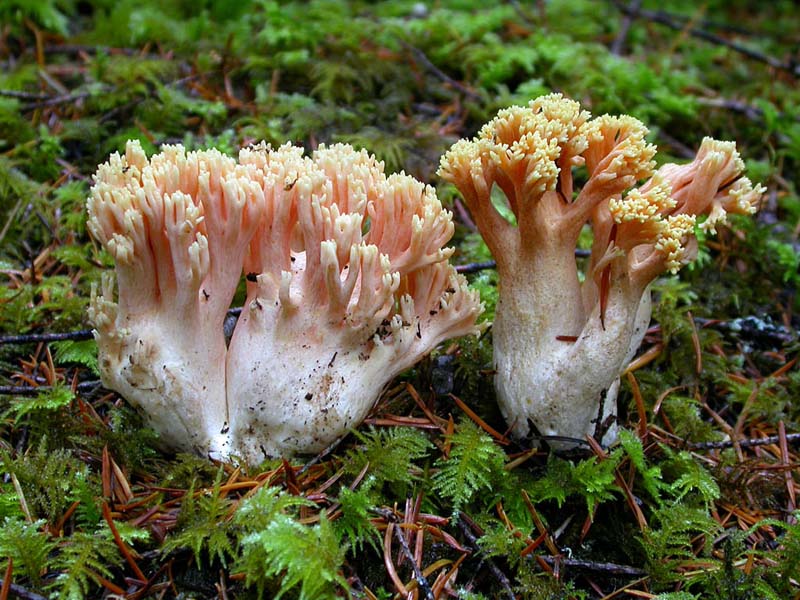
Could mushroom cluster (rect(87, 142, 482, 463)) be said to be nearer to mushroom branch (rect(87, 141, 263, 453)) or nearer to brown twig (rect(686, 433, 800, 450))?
mushroom branch (rect(87, 141, 263, 453))

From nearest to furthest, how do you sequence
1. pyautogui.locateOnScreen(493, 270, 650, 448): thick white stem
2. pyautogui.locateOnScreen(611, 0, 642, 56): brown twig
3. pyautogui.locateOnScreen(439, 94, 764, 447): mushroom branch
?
pyautogui.locateOnScreen(439, 94, 764, 447): mushroom branch, pyautogui.locateOnScreen(493, 270, 650, 448): thick white stem, pyautogui.locateOnScreen(611, 0, 642, 56): brown twig

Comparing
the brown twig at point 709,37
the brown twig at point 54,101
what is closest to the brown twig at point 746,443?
the brown twig at point 709,37

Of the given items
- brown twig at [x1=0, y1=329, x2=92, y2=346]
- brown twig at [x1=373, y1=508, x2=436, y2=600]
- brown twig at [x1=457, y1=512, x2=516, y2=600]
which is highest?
brown twig at [x1=0, y1=329, x2=92, y2=346]

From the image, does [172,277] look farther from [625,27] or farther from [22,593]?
[625,27]

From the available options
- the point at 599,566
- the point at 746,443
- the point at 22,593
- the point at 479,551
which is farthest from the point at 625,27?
the point at 22,593

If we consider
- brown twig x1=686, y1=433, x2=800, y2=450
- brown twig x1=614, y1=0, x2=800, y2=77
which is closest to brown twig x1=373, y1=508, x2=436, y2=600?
brown twig x1=686, y1=433, x2=800, y2=450

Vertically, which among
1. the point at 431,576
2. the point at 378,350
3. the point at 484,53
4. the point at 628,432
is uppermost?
the point at 484,53

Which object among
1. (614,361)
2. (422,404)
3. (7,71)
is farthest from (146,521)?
(7,71)

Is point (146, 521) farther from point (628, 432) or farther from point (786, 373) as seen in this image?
point (786, 373)
